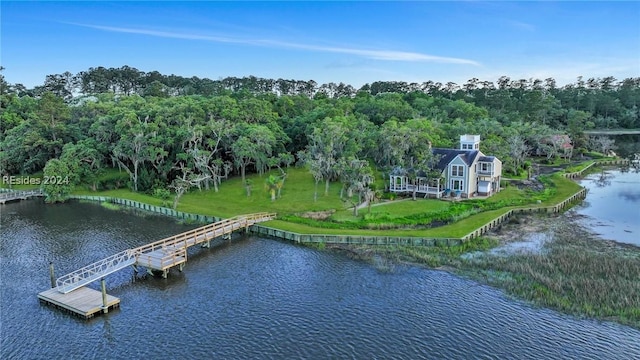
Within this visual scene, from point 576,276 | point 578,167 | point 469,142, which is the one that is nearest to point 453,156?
point 469,142

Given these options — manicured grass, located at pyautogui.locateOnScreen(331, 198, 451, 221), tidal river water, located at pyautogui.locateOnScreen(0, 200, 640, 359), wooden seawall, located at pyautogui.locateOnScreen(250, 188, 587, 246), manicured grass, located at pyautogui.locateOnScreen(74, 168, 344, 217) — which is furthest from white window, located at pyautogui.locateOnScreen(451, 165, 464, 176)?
tidal river water, located at pyautogui.locateOnScreen(0, 200, 640, 359)

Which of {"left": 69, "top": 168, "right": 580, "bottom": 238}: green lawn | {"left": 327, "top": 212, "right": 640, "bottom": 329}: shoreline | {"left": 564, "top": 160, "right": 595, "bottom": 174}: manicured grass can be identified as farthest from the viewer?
{"left": 564, "top": 160, "right": 595, "bottom": 174}: manicured grass

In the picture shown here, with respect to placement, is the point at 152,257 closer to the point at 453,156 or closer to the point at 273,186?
the point at 273,186

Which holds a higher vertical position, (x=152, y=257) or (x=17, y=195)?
(x=17, y=195)

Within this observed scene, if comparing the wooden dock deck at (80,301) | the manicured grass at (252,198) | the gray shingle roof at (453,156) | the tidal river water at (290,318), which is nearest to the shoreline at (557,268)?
the tidal river water at (290,318)

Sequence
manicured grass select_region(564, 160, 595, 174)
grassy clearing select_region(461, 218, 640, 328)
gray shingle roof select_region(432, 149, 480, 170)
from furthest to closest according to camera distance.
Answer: manicured grass select_region(564, 160, 595, 174) < gray shingle roof select_region(432, 149, 480, 170) < grassy clearing select_region(461, 218, 640, 328)

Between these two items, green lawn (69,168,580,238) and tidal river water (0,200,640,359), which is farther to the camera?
green lawn (69,168,580,238)

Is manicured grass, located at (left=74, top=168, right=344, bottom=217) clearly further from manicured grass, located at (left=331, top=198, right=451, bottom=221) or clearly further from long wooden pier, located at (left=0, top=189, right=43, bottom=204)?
long wooden pier, located at (left=0, top=189, right=43, bottom=204)
